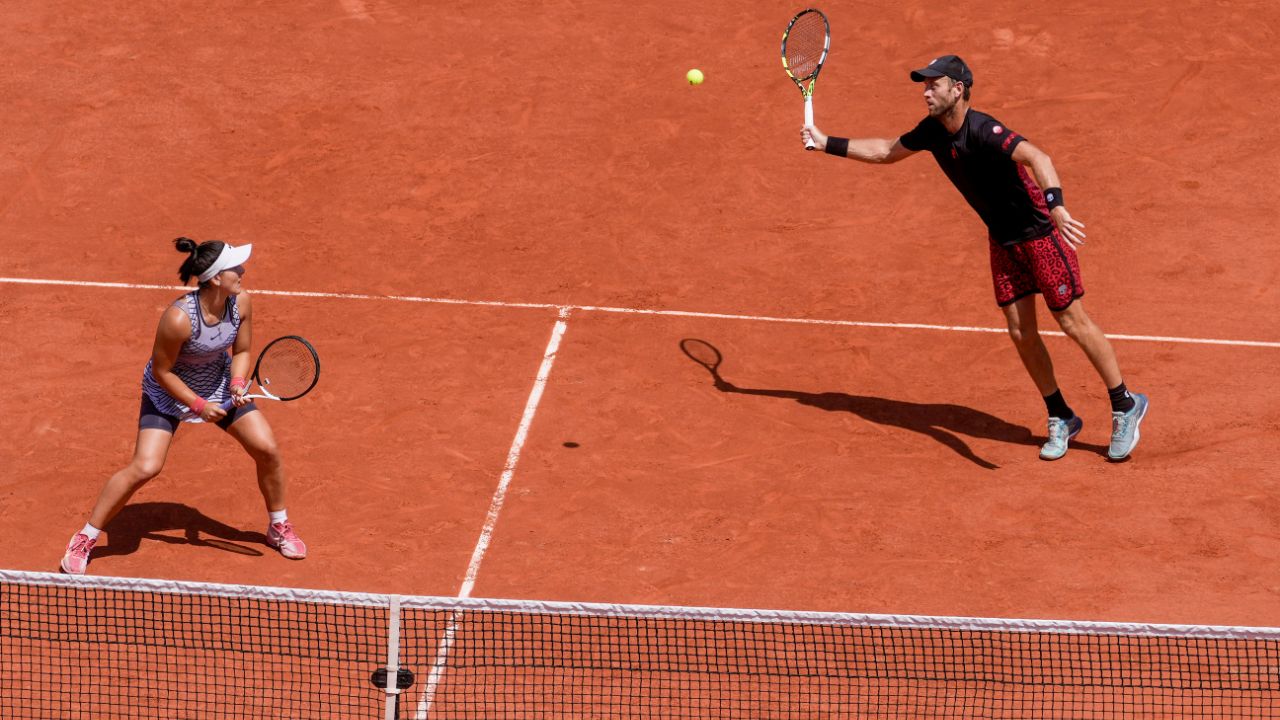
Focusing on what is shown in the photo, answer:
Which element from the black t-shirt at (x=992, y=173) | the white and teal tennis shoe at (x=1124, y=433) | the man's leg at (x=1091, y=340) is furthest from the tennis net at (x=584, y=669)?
the black t-shirt at (x=992, y=173)

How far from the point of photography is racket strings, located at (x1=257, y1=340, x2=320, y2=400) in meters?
9.52

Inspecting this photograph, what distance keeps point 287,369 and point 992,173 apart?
4309 millimetres

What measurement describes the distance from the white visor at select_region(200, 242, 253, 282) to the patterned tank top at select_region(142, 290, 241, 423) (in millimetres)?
126

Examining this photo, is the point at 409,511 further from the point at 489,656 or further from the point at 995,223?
the point at 995,223

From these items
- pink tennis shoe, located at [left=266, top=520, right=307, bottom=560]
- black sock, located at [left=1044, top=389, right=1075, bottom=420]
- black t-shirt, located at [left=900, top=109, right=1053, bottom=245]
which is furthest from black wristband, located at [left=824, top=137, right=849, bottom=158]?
pink tennis shoe, located at [left=266, top=520, right=307, bottom=560]

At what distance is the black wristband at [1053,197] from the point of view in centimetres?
959

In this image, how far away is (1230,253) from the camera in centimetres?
1346

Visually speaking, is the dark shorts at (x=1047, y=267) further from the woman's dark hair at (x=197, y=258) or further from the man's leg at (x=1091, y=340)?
the woman's dark hair at (x=197, y=258)

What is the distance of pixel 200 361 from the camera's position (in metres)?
9.25

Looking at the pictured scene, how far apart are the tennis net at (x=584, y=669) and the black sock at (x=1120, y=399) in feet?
6.60

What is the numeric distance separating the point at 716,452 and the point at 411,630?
282cm

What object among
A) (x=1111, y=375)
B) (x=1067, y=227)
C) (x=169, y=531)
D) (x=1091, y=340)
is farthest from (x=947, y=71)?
(x=169, y=531)

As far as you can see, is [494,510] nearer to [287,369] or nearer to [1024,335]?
[287,369]

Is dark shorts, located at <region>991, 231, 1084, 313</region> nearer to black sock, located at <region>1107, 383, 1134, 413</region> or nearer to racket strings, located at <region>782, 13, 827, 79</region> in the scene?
black sock, located at <region>1107, 383, 1134, 413</region>
